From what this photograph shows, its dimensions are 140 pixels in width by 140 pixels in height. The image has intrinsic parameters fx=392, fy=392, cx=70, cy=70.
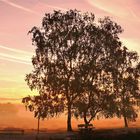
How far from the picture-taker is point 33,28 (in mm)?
66188

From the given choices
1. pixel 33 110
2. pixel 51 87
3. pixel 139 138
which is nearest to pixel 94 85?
pixel 51 87

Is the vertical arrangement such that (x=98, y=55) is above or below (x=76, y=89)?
above

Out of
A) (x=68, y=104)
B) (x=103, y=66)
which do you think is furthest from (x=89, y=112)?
(x=103, y=66)

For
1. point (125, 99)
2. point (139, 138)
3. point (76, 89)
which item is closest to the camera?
point (139, 138)

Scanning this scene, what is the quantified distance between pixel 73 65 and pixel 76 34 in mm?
5222

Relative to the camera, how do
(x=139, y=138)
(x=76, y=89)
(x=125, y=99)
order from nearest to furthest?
1. (x=139, y=138)
2. (x=76, y=89)
3. (x=125, y=99)

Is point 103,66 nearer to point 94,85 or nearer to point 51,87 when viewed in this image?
point 94,85

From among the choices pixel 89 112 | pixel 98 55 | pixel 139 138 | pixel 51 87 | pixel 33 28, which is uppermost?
pixel 33 28

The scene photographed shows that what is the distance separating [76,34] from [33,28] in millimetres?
7428

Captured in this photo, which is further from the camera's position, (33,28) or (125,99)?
(125,99)

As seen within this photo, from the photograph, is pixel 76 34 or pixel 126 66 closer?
pixel 76 34

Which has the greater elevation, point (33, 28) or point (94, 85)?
point (33, 28)

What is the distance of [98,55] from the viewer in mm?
66312

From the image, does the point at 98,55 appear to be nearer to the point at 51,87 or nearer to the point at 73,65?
the point at 73,65
